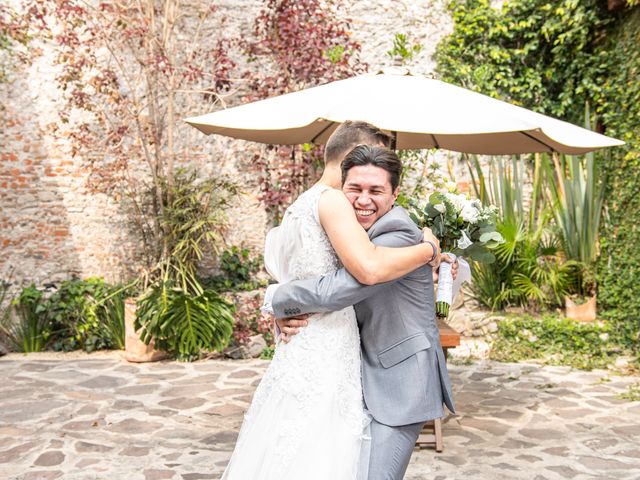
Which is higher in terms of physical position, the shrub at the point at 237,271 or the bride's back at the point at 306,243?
the bride's back at the point at 306,243

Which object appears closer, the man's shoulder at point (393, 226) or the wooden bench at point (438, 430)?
the man's shoulder at point (393, 226)

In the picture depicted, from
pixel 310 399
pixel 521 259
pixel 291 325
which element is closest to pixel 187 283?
pixel 521 259

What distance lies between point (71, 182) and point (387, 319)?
697cm

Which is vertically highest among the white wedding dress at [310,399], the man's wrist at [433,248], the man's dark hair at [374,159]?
the man's dark hair at [374,159]

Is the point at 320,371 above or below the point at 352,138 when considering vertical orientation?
below

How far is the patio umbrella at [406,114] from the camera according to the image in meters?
3.57

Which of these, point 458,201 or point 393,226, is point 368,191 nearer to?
point 393,226

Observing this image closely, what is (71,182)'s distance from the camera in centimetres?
821

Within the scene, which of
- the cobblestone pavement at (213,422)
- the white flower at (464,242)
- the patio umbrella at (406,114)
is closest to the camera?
the white flower at (464,242)

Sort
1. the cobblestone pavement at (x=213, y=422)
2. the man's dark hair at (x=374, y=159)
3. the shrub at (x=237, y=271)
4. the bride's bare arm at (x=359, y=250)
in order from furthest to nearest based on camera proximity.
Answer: the shrub at (x=237, y=271)
the cobblestone pavement at (x=213, y=422)
the man's dark hair at (x=374, y=159)
the bride's bare arm at (x=359, y=250)

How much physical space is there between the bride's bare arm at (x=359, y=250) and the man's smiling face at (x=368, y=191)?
56mm

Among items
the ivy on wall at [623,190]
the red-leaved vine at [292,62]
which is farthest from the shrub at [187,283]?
the ivy on wall at [623,190]

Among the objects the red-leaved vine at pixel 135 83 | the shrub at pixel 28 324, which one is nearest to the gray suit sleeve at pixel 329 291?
the red-leaved vine at pixel 135 83

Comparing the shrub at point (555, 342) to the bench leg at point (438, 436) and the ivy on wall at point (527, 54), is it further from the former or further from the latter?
the bench leg at point (438, 436)
